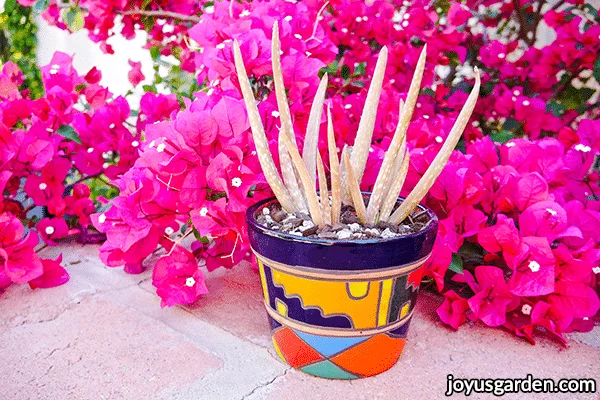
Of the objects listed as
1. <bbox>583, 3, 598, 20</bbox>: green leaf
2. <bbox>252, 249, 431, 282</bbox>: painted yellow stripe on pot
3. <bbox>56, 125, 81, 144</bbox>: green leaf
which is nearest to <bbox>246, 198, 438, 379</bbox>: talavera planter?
<bbox>252, 249, 431, 282</bbox>: painted yellow stripe on pot

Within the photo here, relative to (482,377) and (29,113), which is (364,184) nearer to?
(482,377)

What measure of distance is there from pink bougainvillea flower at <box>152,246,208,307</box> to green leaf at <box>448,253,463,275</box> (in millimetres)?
469

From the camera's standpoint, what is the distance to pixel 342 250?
0.73 meters

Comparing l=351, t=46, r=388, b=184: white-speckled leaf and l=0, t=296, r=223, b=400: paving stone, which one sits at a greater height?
l=351, t=46, r=388, b=184: white-speckled leaf

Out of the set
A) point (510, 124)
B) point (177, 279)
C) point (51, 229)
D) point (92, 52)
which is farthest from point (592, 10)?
point (92, 52)

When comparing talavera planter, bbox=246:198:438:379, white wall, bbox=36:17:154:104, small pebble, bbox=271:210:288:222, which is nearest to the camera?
talavera planter, bbox=246:198:438:379

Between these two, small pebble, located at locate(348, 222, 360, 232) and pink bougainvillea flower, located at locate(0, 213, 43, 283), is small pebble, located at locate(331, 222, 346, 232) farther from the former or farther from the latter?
pink bougainvillea flower, located at locate(0, 213, 43, 283)

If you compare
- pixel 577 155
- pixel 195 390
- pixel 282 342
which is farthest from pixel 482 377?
pixel 577 155

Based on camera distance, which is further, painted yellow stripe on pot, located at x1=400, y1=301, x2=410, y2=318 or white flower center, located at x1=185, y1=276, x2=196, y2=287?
white flower center, located at x1=185, y1=276, x2=196, y2=287

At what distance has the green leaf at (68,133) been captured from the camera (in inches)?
51.4

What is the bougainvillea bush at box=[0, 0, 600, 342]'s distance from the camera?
89 centimetres

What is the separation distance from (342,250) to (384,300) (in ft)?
0.39

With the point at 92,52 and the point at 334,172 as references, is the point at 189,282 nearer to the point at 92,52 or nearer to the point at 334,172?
the point at 334,172

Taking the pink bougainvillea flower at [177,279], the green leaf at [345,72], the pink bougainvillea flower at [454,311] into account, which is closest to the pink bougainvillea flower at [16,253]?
the pink bougainvillea flower at [177,279]
